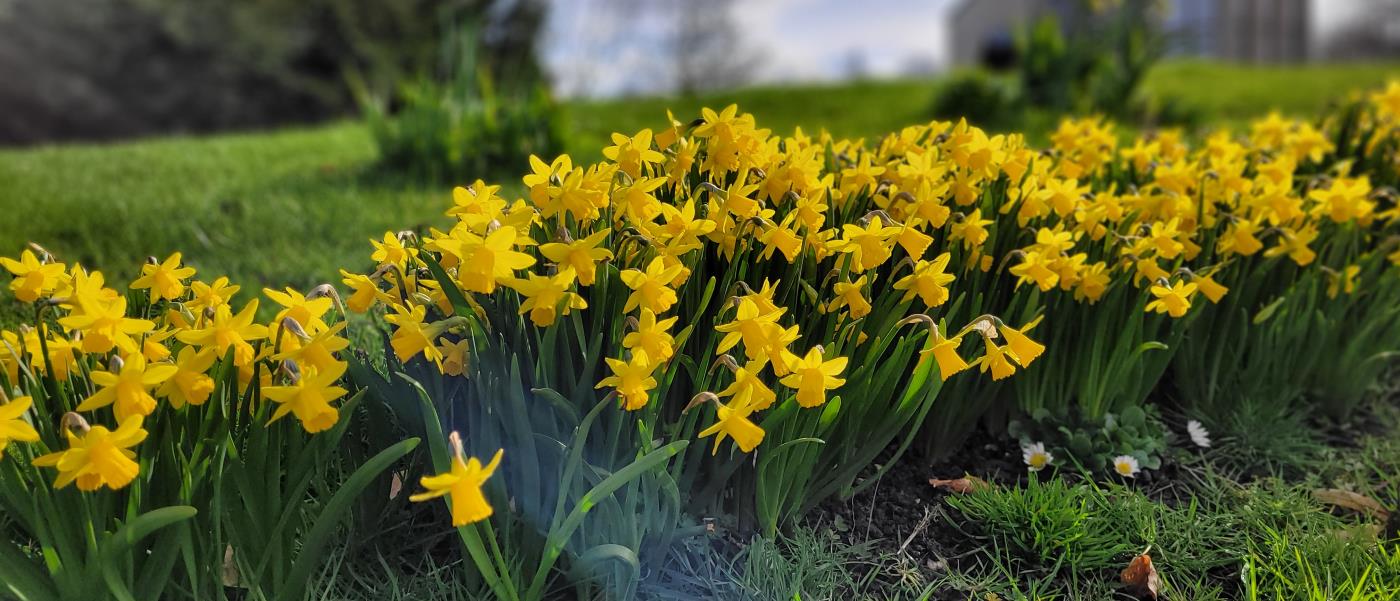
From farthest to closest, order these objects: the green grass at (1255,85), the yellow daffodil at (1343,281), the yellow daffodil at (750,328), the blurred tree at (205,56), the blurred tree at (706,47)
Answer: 1. the blurred tree at (706,47)
2. the blurred tree at (205,56)
3. the green grass at (1255,85)
4. the yellow daffodil at (1343,281)
5. the yellow daffodil at (750,328)

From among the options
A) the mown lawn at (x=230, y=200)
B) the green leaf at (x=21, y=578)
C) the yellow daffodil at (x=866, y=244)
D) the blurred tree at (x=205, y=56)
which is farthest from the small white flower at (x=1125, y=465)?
the blurred tree at (x=205, y=56)

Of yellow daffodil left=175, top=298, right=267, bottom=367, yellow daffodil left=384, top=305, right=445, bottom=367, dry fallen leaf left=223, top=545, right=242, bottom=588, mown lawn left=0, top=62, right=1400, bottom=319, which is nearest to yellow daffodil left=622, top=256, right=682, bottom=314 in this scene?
yellow daffodil left=384, top=305, right=445, bottom=367

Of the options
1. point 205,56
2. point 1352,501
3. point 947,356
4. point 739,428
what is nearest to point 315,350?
point 739,428

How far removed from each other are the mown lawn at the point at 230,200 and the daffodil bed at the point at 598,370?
1788 mm

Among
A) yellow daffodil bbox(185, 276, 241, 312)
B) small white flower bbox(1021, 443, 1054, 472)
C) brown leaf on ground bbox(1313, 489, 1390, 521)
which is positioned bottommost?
brown leaf on ground bbox(1313, 489, 1390, 521)

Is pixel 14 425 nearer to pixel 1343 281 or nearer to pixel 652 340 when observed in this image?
pixel 652 340

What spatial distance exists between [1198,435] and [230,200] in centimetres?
401

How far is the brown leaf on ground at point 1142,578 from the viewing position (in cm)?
184

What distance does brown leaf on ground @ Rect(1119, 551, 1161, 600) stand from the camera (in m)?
1.84

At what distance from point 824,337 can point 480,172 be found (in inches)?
140

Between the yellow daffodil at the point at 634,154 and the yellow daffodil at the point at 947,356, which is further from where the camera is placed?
the yellow daffodil at the point at 634,154

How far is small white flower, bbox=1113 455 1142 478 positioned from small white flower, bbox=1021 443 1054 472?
5.6 inches

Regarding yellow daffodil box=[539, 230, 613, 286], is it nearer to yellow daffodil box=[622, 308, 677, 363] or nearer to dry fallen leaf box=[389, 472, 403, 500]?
yellow daffodil box=[622, 308, 677, 363]

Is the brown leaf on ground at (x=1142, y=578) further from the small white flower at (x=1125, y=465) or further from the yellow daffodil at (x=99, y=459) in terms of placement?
the yellow daffodil at (x=99, y=459)
